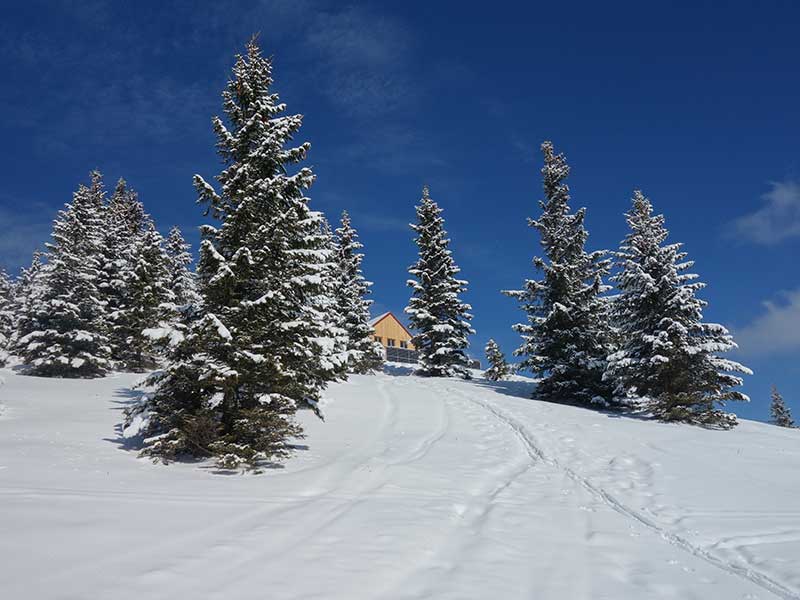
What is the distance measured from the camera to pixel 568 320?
2348cm

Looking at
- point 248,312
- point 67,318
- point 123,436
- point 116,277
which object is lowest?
point 123,436

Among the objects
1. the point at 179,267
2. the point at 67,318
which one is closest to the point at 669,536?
the point at 67,318

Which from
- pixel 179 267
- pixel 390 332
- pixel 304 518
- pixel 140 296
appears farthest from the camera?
pixel 390 332

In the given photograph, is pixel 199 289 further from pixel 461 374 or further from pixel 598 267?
pixel 461 374

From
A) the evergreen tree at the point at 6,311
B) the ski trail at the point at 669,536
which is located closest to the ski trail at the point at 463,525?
the ski trail at the point at 669,536

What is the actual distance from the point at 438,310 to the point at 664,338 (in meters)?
17.7

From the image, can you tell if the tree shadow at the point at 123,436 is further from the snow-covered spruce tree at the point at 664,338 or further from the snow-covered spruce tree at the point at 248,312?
the snow-covered spruce tree at the point at 664,338

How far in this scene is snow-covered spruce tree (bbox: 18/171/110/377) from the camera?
77.8ft

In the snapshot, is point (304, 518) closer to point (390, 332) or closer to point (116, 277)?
point (116, 277)

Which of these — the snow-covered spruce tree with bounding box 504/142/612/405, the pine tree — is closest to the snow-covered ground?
the snow-covered spruce tree with bounding box 504/142/612/405

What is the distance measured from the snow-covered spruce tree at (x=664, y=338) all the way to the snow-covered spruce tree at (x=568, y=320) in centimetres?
242

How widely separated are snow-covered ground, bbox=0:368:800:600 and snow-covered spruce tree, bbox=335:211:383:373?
2285 centimetres

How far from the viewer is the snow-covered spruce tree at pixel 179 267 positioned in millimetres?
35812

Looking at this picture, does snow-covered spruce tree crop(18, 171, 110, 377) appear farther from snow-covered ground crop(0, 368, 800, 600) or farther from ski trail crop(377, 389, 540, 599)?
ski trail crop(377, 389, 540, 599)
